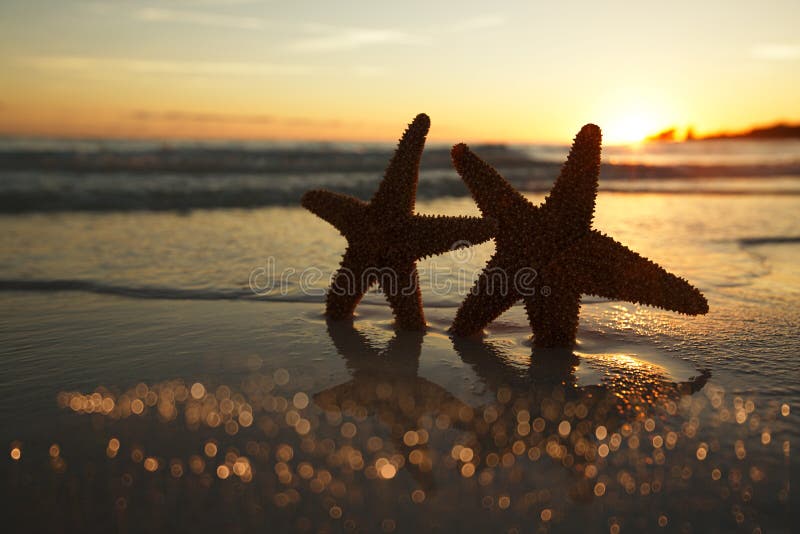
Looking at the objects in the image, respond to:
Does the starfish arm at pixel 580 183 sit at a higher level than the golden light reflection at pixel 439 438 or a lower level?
higher

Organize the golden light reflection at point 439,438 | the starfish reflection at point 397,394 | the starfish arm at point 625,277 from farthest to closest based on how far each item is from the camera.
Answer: the starfish arm at point 625,277, the starfish reflection at point 397,394, the golden light reflection at point 439,438

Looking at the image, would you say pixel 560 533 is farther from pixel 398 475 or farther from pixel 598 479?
pixel 398 475

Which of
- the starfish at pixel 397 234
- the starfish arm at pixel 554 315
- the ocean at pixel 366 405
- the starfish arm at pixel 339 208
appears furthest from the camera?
the starfish arm at pixel 339 208

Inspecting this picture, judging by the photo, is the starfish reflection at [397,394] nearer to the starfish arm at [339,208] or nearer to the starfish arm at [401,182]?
the starfish arm at [339,208]

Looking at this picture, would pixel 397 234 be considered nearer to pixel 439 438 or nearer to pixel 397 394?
pixel 397 394

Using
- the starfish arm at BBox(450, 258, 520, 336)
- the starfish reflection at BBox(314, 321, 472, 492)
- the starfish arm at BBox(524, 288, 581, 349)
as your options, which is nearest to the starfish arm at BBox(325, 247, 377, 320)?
the starfish reflection at BBox(314, 321, 472, 492)

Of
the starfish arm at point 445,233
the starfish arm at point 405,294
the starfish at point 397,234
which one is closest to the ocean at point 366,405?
the starfish arm at point 405,294

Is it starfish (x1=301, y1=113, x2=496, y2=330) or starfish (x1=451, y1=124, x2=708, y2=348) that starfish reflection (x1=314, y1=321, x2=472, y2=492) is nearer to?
starfish (x1=301, y1=113, x2=496, y2=330)
